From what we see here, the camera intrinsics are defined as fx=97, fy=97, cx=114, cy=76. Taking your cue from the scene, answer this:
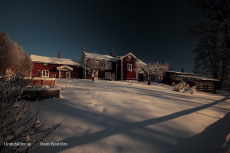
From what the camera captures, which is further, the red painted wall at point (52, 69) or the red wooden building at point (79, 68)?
the red wooden building at point (79, 68)

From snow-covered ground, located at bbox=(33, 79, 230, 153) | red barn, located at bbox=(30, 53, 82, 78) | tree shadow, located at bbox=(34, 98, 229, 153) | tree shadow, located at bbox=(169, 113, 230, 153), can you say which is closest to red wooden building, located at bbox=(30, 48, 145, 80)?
red barn, located at bbox=(30, 53, 82, 78)

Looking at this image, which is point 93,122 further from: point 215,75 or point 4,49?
point 215,75

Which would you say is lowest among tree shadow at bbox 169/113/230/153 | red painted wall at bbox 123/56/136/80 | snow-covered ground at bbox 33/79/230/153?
tree shadow at bbox 169/113/230/153

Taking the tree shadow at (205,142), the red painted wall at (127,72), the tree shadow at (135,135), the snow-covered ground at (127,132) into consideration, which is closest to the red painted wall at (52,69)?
the red painted wall at (127,72)

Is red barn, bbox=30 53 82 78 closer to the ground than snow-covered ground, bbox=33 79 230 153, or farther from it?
farther from it

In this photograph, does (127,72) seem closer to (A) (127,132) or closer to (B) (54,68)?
(B) (54,68)

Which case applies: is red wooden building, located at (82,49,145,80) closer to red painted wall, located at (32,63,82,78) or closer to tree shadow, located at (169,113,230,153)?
red painted wall, located at (32,63,82,78)

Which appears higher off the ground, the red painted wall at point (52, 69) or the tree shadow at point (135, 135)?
the red painted wall at point (52, 69)

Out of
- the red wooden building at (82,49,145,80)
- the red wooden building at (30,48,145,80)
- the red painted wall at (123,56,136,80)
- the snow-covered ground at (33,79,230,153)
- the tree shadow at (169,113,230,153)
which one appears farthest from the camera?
the red painted wall at (123,56,136,80)

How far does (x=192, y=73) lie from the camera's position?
88.1 feet

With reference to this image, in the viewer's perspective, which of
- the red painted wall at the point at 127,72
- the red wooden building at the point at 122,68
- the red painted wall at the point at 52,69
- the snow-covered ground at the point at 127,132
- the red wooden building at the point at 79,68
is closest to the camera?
the snow-covered ground at the point at 127,132

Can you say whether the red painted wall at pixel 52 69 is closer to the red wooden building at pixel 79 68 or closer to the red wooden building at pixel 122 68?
the red wooden building at pixel 79 68

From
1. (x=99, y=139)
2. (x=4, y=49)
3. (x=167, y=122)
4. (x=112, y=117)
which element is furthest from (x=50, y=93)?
(x=4, y=49)

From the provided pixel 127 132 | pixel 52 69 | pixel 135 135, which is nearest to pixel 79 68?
pixel 52 69
